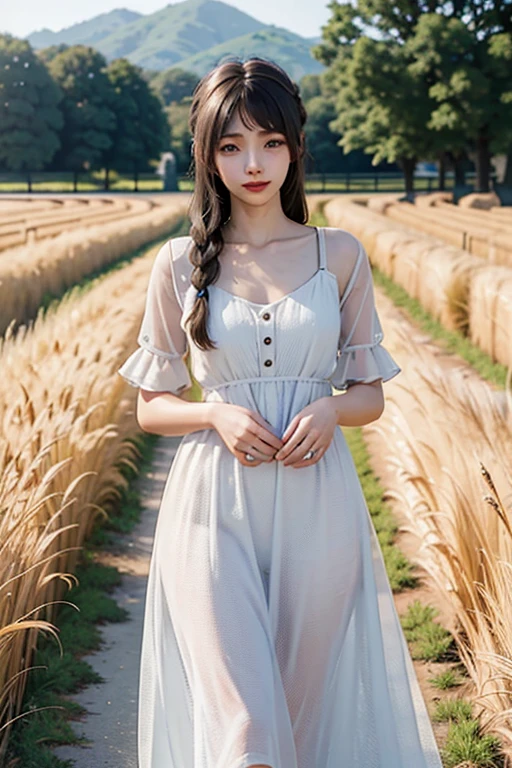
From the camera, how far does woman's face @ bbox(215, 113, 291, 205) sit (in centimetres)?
210

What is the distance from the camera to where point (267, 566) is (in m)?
2.09

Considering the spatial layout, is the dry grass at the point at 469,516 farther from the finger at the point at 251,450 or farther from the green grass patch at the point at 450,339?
the green grass patch at the point at 450,339

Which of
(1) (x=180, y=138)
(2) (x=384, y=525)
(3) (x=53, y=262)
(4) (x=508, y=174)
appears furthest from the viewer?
(1) (x=180, y=138)

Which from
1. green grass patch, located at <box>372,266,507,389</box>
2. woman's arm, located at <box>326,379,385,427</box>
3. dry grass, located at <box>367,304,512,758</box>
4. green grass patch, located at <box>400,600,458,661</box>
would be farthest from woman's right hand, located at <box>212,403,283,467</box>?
green grass patch, located at <box>372,266,507,389</box>

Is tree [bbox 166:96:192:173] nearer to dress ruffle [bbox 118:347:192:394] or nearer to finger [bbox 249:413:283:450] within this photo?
dress ruffle [bbox 118:347:192:394]

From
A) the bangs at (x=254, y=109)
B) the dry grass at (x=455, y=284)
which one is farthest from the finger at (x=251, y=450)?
the dry grass at (x=455, y=284)

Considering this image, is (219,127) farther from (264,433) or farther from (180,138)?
(180,138)

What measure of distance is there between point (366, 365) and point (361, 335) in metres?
0.06

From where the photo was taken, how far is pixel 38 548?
317cm

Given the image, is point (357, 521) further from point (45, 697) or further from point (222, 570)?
point (45, 697)

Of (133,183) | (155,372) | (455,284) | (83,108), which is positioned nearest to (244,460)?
(155,372)

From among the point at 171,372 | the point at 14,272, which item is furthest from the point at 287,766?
the point at 14,272

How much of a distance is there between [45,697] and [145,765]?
133 cm

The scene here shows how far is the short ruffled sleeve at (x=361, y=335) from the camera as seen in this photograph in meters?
2.26
